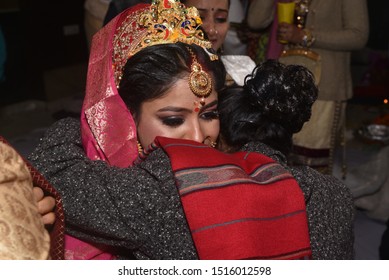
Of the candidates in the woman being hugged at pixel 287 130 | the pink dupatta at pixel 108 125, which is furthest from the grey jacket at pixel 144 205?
the pink dupatta at pixel 108 125

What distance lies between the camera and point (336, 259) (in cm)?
110

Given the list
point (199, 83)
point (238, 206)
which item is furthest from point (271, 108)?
point (238, 206)

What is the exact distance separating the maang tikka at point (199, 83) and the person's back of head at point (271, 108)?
0.44 ft

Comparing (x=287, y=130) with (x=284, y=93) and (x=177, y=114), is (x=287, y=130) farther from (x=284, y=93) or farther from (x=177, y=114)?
(x=177, y=114)

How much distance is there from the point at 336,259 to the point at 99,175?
0.52 metres

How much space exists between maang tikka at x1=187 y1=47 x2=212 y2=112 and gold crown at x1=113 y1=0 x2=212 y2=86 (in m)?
0.10

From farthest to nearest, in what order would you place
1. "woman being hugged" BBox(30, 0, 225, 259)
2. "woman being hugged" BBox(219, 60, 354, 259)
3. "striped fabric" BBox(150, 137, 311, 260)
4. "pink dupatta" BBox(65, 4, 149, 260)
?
"pink dupatta" BBox(65, 4, 149, 260) < "woman being hugged" BBox(30, 0, 225, 259) < "woman being hugged" BBox(219, 60, 354, 259) < "striped fabric" BBox(150, 137, 311, 260)

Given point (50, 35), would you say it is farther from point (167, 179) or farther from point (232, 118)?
point (167, 179)

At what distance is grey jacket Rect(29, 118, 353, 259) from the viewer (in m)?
1.00

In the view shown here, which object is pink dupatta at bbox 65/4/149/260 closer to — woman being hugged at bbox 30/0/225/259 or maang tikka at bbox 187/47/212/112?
woman being hugged at bbox 30/0/225/259

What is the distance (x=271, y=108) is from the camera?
1357mm

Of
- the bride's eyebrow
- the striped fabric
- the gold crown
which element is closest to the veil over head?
the gold crown

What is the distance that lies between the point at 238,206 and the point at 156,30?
2.03 ft
